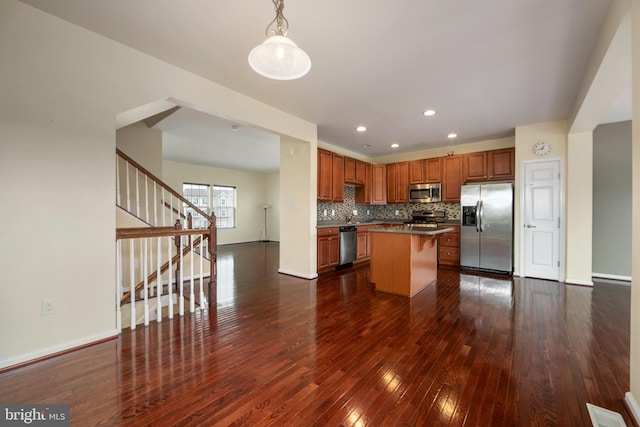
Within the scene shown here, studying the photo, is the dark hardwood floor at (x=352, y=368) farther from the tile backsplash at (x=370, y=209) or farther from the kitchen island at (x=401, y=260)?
the tile backsplash at (x=370, y=209)

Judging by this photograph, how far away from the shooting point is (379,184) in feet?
21.9

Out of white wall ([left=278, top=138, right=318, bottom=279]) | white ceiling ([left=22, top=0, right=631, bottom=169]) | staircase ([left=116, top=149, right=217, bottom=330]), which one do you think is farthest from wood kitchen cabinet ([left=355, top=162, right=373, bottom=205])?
staircase ([left=116, top=149, right=217, bottom=330])

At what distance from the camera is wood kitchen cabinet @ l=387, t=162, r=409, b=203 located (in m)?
6.40

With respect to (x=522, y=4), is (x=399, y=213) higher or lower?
lower

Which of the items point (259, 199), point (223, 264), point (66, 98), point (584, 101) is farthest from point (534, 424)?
point (259, 199)

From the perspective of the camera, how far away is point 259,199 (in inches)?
405

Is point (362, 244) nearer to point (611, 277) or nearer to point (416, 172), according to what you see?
point (416, 172)

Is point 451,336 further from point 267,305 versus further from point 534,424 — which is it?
point 267,305

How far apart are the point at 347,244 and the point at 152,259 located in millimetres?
3424

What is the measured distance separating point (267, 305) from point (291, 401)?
170 centimetres

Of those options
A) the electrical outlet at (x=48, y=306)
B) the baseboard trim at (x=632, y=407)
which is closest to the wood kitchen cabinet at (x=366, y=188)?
the baseboard trim at (x=632, y=407)

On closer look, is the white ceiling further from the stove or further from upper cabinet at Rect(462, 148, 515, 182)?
the stove

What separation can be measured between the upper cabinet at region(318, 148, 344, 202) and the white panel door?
11.0 feet

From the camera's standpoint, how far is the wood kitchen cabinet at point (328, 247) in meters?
Answer: 4.79
